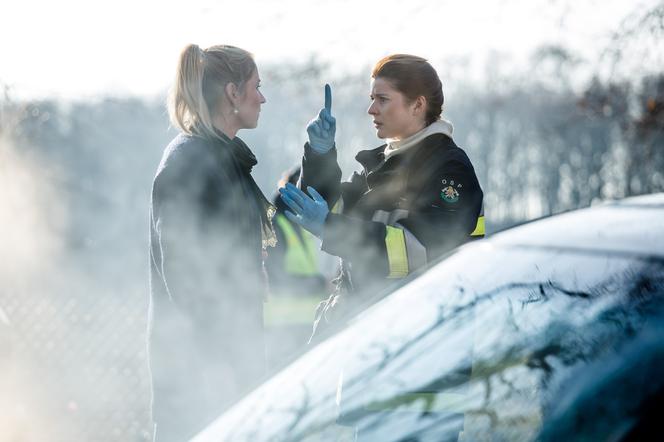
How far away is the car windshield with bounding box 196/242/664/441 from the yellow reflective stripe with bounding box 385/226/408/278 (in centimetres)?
68

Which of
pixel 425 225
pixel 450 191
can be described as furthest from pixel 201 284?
pixel 450 191

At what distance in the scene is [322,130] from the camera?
3572mm

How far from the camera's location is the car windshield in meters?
1.82

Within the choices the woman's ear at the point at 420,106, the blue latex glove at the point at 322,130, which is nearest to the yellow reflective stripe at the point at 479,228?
the woman's ear at the point at 420,106

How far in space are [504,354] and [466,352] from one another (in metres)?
0.10

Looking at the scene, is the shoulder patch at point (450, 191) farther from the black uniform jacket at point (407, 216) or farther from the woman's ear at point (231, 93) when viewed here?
the woman's ear at point (231, 93)

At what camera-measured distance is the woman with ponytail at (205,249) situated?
3104 mm

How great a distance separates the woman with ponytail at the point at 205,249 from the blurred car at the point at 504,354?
91 centimetres

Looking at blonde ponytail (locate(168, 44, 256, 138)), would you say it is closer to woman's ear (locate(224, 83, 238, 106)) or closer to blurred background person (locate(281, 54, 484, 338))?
woman's ear (locate(224, 83, 238, 106))

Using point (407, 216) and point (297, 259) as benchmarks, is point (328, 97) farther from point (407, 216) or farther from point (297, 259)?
point (297, 259)

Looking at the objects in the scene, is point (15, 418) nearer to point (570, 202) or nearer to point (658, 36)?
point (658, 36)

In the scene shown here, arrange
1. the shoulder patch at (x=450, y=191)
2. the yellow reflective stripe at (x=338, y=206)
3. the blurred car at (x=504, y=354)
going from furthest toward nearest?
the yellow reflective stripe at (x=338, y=206) → the shoulder patch at (x=450, y=191) → the blurred car at (x=504, y=354)

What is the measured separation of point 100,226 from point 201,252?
2467cm

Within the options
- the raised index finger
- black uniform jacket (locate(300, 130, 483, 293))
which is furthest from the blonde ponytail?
black uniform jacket (locate(300, 130, 483, 293))
